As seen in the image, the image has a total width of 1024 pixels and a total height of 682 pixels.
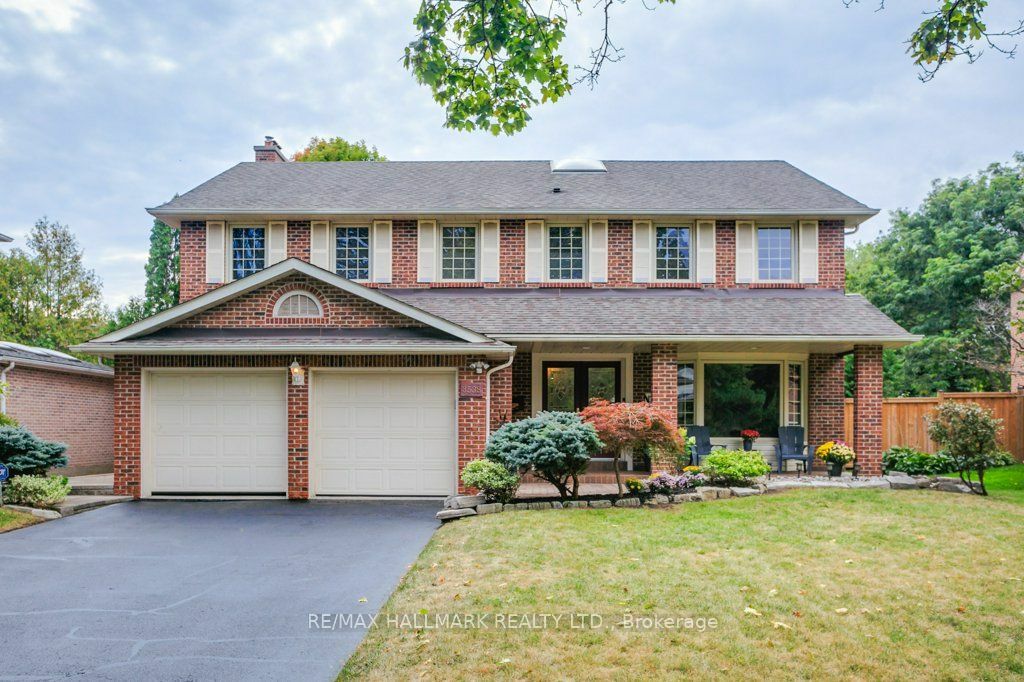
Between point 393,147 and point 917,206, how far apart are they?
23.7 meters

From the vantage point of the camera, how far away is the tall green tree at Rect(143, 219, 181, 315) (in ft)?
76.3

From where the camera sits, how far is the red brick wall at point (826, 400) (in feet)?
44.6

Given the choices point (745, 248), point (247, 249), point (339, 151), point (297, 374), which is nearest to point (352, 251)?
point (247, 249)

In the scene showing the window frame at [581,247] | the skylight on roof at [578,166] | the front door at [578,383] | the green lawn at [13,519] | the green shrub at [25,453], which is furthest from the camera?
the skylight on roof at [578,166]

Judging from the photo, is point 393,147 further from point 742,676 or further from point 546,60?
point 742,676

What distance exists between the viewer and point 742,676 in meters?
3.88

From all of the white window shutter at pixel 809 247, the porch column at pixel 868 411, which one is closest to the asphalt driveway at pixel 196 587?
the porch column at pixel 868 411

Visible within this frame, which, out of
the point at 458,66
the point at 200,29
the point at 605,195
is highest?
the point at 200,29

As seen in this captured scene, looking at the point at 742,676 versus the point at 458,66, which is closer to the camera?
the point at 742,676

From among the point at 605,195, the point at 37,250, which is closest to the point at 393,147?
the point at 37,250

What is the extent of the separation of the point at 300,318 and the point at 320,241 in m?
4.04

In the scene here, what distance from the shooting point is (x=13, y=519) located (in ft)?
28.7

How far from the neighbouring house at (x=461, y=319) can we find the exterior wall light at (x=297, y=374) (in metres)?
0.04

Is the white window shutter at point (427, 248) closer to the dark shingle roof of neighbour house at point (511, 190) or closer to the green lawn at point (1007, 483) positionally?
the dark shingle roof of neighbour house at point (511, 190)
